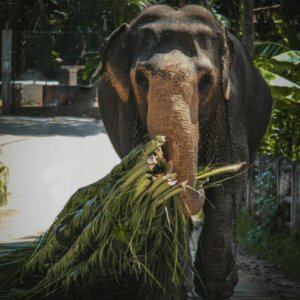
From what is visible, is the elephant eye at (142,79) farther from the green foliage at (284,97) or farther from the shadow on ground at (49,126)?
the shadow on ground at (49,126)

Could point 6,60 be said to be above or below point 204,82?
above

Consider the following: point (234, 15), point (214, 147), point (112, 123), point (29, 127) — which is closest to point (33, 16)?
point (29, 127)

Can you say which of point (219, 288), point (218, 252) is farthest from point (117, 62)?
point (219, 288)

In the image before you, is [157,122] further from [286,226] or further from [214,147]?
[286,226]

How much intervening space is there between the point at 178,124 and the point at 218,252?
111 centimetres

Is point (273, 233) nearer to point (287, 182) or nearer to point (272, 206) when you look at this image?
point (272, 206)

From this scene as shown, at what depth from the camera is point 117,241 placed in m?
2.34

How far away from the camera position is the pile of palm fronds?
80.6 inches

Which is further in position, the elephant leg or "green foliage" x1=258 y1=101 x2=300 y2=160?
"green foliage" x1=258 y1=101 x2=300 y2=160

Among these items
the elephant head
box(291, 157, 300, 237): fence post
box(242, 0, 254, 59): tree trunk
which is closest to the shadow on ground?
box(242, 0, 254, 59): tree trunk

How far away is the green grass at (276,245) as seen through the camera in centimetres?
396

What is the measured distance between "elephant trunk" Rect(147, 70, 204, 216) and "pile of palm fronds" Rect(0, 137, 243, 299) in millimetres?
97

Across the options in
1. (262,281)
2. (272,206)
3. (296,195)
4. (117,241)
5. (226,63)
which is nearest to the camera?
(117,241)

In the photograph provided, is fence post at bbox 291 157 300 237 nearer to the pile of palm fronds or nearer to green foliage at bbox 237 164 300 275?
green foliage at bbox 237 164 300 275
